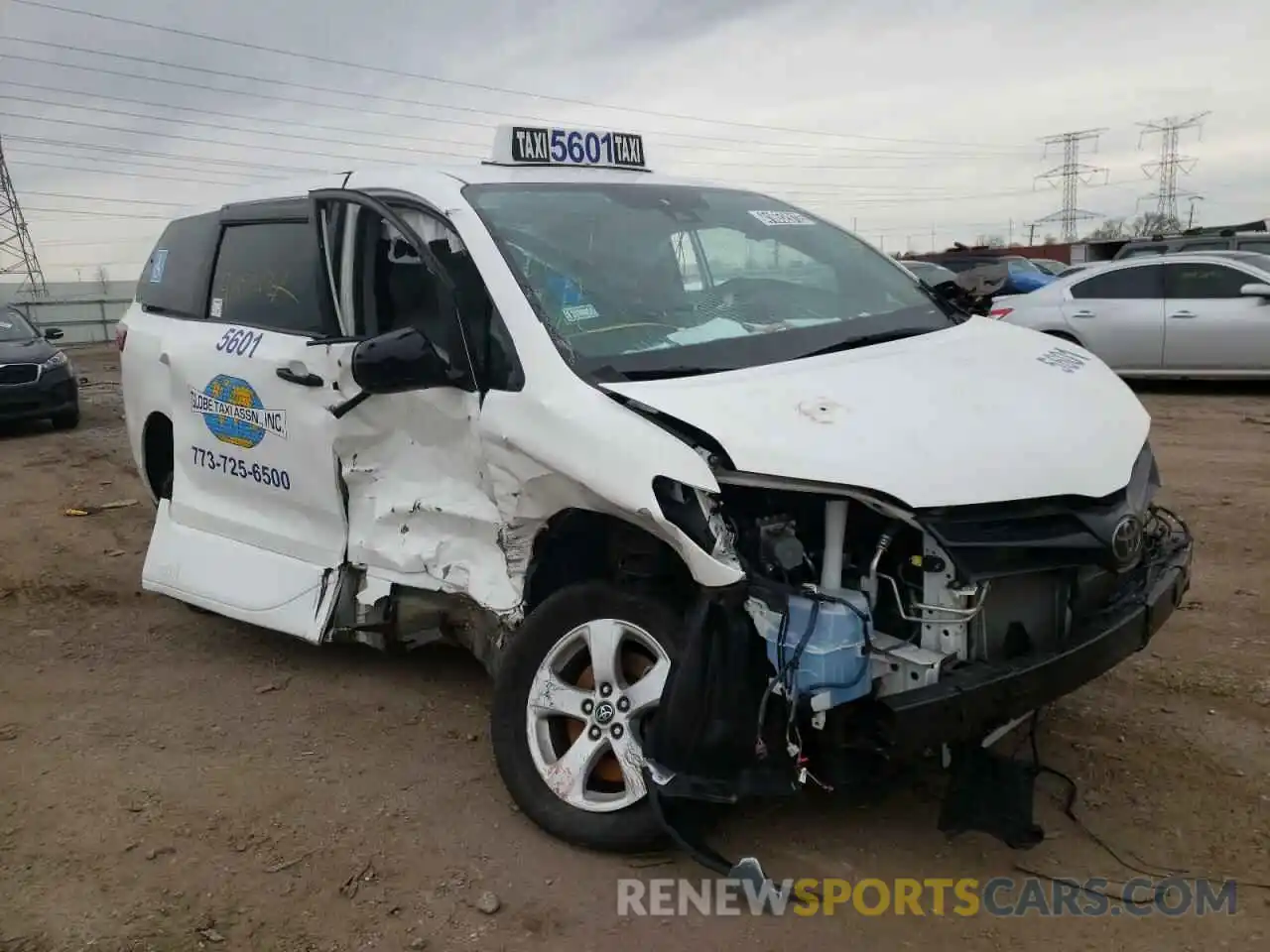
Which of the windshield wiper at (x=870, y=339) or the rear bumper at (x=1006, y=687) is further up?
the windshield wiper at (x=870, y=339)

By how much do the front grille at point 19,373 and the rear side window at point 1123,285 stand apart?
1181 cm

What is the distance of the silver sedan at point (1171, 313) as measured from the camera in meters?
11.2

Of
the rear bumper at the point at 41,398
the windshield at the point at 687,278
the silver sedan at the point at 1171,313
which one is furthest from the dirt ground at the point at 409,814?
the rear bumper at the point at 41,398

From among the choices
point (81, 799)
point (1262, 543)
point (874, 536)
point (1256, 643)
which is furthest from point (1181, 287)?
point (81, 799)

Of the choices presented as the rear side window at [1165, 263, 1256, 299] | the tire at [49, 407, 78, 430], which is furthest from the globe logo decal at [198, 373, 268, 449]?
the rear side window at [1165, 263, 1256, 299]

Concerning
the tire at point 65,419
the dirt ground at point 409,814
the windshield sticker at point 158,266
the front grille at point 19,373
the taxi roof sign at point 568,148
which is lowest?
the dirt ground at point 409,814

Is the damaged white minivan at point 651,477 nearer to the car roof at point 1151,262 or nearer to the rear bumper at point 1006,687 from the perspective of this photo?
the rear bumper at point 1006,687

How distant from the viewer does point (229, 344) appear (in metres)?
4.69

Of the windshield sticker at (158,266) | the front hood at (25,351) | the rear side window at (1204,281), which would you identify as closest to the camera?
the windshield sticker at (158,266)

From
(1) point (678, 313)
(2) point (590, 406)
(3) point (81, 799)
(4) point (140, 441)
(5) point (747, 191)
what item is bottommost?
(3) point (81, 799)

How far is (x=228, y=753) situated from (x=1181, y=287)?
10913 millimetres

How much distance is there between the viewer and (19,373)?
501 inches

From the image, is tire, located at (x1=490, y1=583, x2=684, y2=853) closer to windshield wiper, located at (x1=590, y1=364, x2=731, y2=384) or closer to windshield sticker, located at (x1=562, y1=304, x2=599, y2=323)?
windshield wiper, located at (x1=590, y1=364, x2=731, y2=384)

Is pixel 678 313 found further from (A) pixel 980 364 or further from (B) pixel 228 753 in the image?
(B) pixel 228 753
